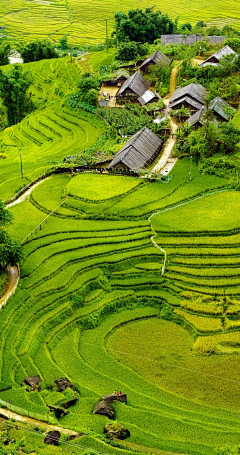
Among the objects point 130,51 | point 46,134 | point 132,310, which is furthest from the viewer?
point 130,51

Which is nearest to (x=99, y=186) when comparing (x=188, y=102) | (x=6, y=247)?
(x=6, y=247)

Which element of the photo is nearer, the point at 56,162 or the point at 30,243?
the point at 30,243

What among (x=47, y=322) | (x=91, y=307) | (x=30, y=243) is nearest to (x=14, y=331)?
(x=47, y=322)

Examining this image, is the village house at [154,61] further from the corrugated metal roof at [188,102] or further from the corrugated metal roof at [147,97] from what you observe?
the corrugated metal roof at [188,102]

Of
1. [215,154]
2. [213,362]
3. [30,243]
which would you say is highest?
[215,154]

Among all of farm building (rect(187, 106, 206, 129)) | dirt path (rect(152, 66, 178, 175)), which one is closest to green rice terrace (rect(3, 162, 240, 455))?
dirt path (rect(152, 66, 178, 175))

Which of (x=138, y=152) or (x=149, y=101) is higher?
(x=149, y=101)

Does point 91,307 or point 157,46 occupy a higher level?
point 157,46

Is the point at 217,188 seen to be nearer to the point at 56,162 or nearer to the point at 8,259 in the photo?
the point at 56,162

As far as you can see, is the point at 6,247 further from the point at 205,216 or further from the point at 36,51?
the point at 36,51
